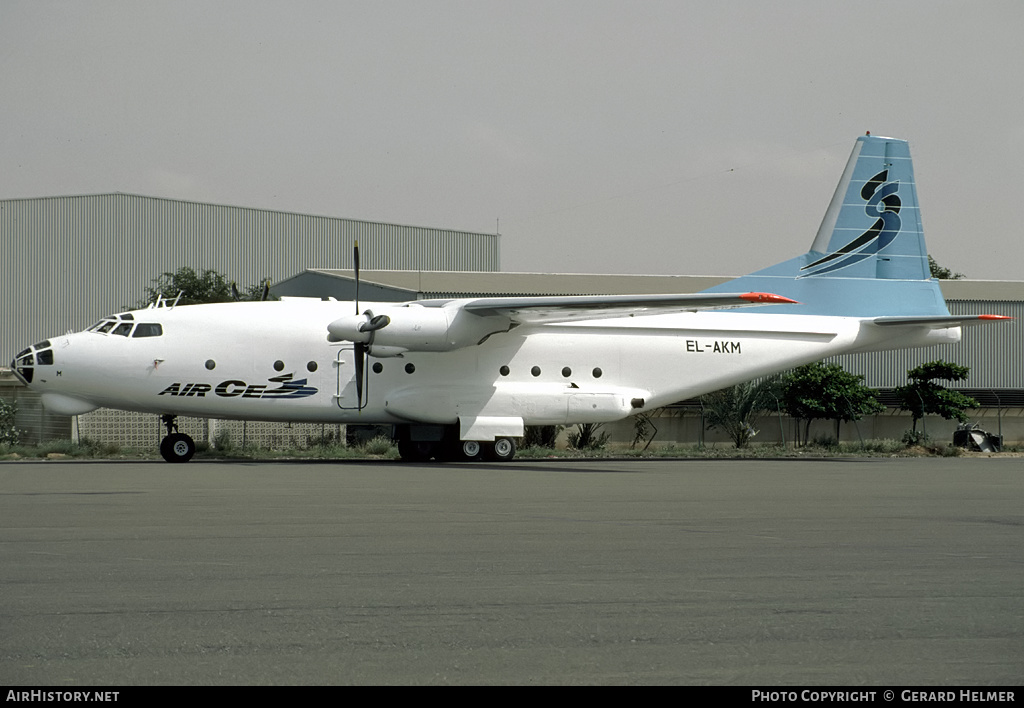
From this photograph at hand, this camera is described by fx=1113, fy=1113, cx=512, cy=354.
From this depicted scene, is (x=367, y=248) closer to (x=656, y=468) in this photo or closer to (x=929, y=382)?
(x=929, y=382)

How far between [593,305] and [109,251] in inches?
1513

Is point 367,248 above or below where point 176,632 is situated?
above

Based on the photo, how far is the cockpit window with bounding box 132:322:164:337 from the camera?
80.7 ft

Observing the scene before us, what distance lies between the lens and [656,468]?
23.5 m

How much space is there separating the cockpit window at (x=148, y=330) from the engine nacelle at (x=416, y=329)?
3.83 m

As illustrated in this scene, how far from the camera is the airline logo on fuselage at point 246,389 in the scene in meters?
24.6

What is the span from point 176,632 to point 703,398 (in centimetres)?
3319

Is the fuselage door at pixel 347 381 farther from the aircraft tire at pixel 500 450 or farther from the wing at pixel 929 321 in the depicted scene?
the wing at pixel 929 321

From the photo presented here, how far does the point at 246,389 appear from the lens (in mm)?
24875

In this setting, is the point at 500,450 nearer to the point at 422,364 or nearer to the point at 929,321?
the point at 422,364

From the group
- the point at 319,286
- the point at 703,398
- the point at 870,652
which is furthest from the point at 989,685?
the point at 319,286

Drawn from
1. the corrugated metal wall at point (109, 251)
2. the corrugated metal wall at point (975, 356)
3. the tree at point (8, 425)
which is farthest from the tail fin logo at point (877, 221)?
the corrugated metal wall at point (109, 251)

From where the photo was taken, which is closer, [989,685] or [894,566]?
[989,685]

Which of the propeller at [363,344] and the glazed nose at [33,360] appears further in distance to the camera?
the glazed nose at [33,360]
